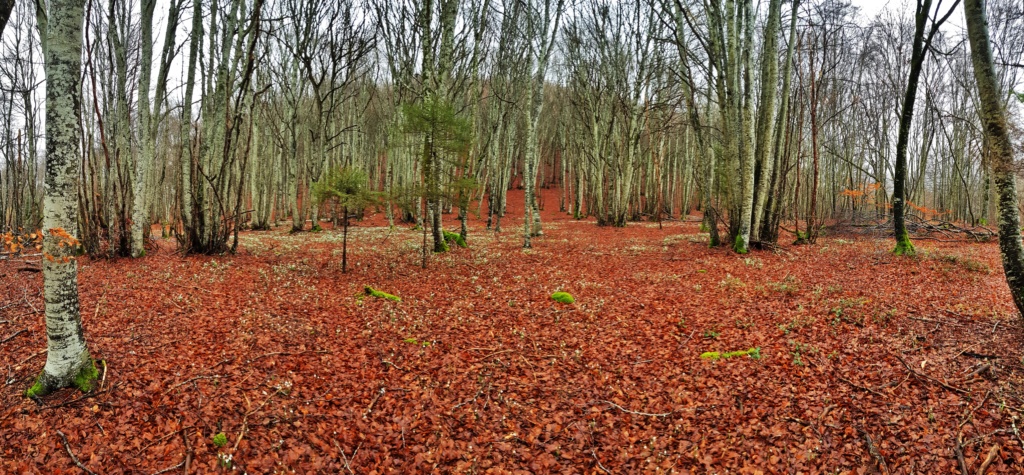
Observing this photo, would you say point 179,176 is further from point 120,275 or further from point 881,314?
point 881,314

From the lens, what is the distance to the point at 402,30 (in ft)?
59.0

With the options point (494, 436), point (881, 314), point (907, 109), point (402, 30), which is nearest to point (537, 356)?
point (494, 436)

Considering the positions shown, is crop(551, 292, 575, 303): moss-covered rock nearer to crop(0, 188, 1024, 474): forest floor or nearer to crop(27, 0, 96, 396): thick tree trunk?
crop(0, 188, 1024, 474): forest floor

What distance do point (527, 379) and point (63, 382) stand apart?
4203 millimetres

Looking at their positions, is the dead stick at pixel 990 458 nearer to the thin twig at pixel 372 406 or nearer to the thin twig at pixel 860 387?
the thin twig at pixel 860 387

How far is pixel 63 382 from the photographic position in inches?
145

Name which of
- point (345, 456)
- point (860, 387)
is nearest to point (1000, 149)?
point (860, 387)

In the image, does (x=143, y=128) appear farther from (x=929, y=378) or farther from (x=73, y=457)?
(x=929, y=378)

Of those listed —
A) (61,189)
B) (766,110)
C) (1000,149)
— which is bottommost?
(61,189)

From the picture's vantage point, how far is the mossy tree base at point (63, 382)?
11.9 feet

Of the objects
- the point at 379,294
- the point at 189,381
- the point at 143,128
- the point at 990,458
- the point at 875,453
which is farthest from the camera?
the point at 143,128

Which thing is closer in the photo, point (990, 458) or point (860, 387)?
point (990, 458)

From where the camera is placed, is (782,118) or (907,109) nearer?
(907,109)

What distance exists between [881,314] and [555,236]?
13025mm
